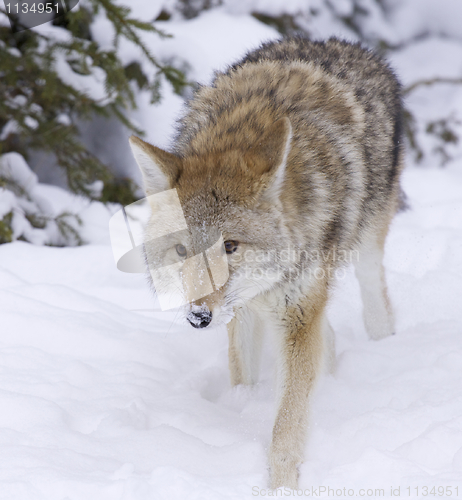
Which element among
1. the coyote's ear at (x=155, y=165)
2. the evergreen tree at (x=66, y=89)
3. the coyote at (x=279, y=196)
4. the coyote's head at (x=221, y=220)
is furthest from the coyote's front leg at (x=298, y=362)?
the evergreen tree at (x=66, y=89)

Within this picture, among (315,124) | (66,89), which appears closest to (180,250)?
(315,124)

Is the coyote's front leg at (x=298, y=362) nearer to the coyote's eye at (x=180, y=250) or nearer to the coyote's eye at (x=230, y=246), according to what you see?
the coyote's eye at (x=230, y=246)

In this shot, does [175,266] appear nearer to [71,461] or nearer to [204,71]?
[71,461]

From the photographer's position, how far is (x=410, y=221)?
560 cm

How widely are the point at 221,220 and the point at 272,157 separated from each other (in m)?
0.37

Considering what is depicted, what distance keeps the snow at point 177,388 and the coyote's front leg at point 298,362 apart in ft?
0.37

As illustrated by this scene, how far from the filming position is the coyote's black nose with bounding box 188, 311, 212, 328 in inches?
84.1

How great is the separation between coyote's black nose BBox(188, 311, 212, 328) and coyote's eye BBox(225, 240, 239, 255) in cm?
31

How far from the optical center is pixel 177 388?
301 centimetres

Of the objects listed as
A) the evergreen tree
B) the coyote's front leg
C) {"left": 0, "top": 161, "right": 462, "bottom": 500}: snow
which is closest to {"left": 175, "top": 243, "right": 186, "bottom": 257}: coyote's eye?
the coyote's front leg

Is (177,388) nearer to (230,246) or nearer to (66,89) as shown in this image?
(230,246)

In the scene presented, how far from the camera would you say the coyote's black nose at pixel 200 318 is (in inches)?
84.1

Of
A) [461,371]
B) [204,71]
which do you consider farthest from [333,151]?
[204,71]

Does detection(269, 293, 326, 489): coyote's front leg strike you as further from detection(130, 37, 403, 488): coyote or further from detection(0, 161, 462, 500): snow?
detection(0, 161, 462, 500): snow
